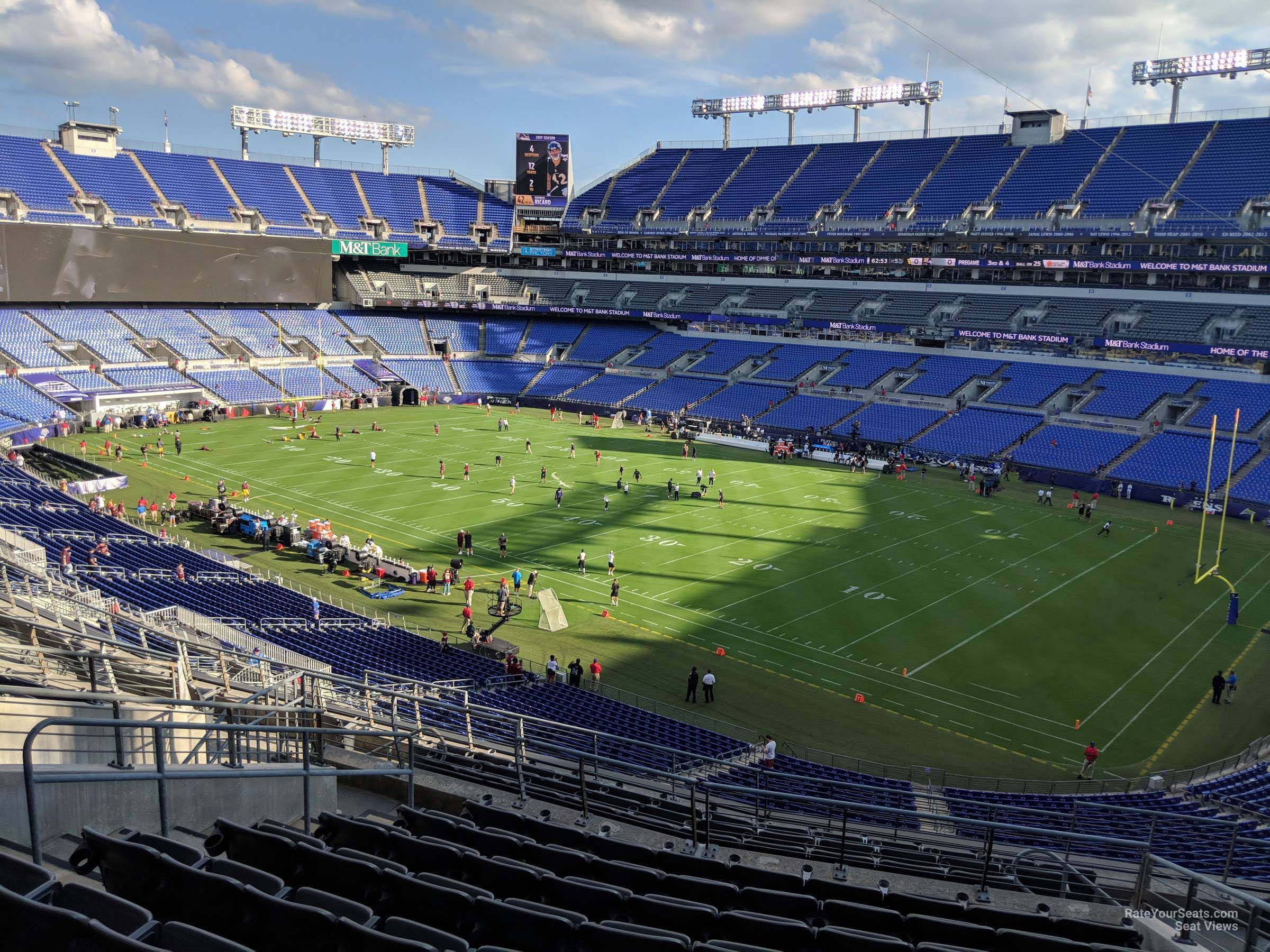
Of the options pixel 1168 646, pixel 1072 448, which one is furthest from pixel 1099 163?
pixel 1168 646

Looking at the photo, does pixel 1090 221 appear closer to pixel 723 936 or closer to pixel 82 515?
pixel 82 515

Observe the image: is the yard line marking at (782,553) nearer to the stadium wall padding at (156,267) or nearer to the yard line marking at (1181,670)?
the yard line marking at (1181,670)

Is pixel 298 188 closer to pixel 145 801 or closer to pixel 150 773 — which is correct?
pixel 145 801

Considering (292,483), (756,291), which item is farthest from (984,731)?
(756,291)

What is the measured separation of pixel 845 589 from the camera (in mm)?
32875

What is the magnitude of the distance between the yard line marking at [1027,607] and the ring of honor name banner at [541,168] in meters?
63.3

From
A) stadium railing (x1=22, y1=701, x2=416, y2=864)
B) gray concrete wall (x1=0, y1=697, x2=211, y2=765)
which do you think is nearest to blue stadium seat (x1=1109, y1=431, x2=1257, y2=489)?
stadium railing (x1=22, y1=701, x2=416, y2=864)

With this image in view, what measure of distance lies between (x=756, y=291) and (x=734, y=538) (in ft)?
147

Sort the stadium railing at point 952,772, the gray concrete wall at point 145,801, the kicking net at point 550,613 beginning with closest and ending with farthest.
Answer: the gray concrete wall at point 145,801 → the stadium railing at point 952,772 → the kicking net at point 550,613

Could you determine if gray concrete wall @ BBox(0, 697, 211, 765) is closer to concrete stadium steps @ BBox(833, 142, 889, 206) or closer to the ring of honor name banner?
concrete stadium steps @ BBox(833, 142, 889, 206)

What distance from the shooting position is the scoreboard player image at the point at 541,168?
8769 cm

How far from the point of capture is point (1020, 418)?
57594mm

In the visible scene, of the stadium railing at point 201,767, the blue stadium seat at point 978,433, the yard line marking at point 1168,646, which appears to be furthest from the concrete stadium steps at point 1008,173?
the stadium railing at point 201,767

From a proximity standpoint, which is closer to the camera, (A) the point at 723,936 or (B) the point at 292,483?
(A) the point at 723,936
